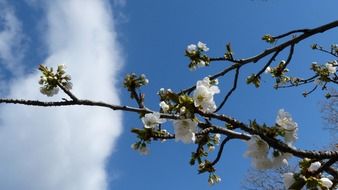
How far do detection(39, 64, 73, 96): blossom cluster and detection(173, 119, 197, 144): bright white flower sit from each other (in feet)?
4.74

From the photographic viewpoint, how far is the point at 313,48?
738cm

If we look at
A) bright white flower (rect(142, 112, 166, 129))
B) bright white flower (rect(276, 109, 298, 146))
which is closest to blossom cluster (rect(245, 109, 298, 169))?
bright white flower (rect(276, 109, 298, 146))

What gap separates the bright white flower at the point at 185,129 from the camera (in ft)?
7.30

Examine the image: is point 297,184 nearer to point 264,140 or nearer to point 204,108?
point 264,140

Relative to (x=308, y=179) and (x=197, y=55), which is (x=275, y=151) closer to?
(x=308, y=179)

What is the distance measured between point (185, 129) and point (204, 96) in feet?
0.59

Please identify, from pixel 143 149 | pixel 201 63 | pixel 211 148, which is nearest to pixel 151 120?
pixel 143 149

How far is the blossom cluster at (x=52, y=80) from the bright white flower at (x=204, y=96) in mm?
1477

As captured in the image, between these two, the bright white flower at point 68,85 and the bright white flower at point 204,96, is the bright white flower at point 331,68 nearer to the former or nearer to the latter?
the bright white flower at point 68,85

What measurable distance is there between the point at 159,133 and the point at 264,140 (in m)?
0.76

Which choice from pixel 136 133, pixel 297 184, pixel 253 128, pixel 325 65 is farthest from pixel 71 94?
pixel 325 65

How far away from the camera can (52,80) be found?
347 centimetres

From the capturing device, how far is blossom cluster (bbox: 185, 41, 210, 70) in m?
4.93

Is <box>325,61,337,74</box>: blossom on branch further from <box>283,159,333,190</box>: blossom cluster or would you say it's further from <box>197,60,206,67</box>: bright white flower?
<box>283,159,333,190</box>: blossom cluster
